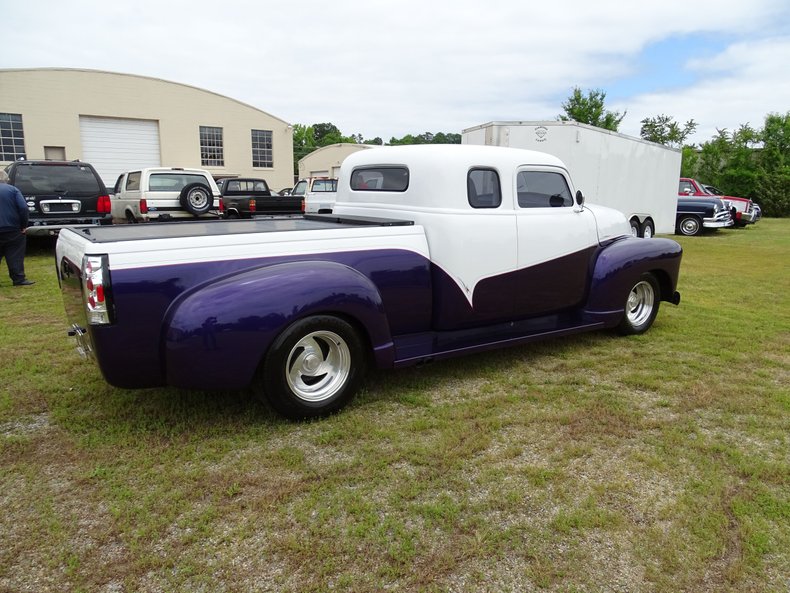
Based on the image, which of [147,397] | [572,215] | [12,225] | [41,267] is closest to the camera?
[147,397]

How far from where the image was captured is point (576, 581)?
2.46 meters

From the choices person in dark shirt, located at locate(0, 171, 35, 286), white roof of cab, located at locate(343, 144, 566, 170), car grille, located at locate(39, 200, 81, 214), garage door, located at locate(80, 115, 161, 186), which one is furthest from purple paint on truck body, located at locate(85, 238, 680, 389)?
garage door, located at locate(80, 115, 161, 186)

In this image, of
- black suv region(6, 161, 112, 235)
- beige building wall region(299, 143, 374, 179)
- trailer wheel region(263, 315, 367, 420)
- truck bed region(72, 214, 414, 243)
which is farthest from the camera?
beige building wall region(299, 143, 374, 179)

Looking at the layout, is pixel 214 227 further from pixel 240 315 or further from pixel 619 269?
pixel 619 269

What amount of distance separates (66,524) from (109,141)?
95.1 feet

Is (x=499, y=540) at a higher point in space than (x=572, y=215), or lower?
lower

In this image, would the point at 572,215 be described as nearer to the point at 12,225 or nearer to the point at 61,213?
the point at 12,225

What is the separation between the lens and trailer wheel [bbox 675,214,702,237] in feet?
64.5

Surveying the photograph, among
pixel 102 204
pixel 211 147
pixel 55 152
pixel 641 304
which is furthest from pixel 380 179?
pixel 211 147

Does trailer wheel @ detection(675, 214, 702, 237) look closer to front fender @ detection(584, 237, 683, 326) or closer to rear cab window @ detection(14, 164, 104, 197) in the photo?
front fender @ detection(584, 237, 683, 326)

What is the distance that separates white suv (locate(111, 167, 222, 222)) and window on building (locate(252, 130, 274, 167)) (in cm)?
1965

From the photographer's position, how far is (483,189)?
4750mm

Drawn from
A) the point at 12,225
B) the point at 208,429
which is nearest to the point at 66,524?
the point at 208,429

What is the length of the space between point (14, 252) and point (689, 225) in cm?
1956
